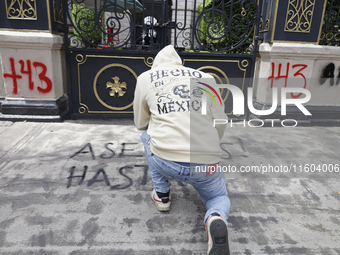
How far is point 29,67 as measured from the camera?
4332 millimetres

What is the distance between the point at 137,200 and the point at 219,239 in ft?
3.26

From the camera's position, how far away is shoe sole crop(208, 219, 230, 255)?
1.70 m

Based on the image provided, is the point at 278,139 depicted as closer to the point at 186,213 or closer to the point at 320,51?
the point at 320,51

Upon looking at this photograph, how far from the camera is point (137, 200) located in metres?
2.47

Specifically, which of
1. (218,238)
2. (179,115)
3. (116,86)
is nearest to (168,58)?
(179,115)

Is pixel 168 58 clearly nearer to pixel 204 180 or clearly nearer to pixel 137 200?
pixel 204 180

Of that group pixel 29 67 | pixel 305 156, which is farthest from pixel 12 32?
pixel 305 156

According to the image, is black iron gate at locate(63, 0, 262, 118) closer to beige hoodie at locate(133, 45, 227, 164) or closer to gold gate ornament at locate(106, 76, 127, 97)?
gold gate ornament at locate(106, 76, 127, 97)

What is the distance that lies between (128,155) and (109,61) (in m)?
2.08

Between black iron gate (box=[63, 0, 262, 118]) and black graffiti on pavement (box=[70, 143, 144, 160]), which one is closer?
black graffiti on pavement (box=[70, 143, 144, 160])

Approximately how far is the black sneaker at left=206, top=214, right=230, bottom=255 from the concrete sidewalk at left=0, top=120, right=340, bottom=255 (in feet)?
0.87

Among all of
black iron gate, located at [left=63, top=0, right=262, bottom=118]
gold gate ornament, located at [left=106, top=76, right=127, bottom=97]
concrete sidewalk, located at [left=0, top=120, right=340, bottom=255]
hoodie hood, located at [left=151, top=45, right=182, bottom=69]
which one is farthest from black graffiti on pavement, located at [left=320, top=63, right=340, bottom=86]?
hoodie hood, located at [left=151, top=45, right=182, bottom=69]

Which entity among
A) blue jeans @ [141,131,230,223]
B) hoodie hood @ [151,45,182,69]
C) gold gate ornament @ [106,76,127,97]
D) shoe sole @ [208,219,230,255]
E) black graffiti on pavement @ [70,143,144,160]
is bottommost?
black graffiti on pavement @ [70,143,144,160]

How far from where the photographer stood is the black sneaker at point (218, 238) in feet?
5.57
